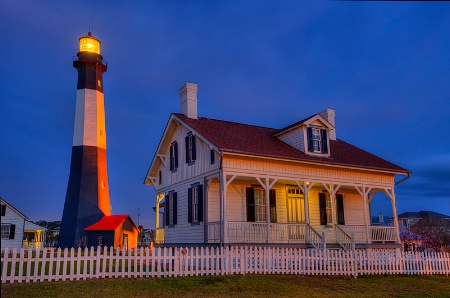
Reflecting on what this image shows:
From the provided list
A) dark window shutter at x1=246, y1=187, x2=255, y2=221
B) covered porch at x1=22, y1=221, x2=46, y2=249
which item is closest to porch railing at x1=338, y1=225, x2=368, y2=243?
dark window shutter at x1=246, y1=187, x2=255, y2=221

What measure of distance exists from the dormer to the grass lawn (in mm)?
6853

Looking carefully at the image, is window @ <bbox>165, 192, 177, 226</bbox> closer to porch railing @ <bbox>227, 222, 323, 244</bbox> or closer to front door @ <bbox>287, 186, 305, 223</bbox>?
porch railing @ <bbox>227, 222, 323, 244</bbox>

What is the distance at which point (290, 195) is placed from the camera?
20.4m

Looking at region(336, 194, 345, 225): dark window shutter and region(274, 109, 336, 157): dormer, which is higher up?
region(274, 109, 336, 157): dormer

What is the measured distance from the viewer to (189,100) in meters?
20.9

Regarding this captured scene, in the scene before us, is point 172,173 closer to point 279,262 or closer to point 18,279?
point 279,262

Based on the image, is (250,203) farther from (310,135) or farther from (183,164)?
(310,135)

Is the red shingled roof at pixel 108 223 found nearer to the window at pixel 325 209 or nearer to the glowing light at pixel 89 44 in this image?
the glowing light at pixel 89 44

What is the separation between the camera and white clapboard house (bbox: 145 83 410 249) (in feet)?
56.6

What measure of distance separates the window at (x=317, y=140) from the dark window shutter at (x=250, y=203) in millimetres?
3402

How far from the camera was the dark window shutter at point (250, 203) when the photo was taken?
62.0ft

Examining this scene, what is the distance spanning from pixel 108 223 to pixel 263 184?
20821mm

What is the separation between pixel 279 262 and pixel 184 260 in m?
3.28

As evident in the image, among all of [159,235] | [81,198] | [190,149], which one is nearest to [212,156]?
[190,149]
